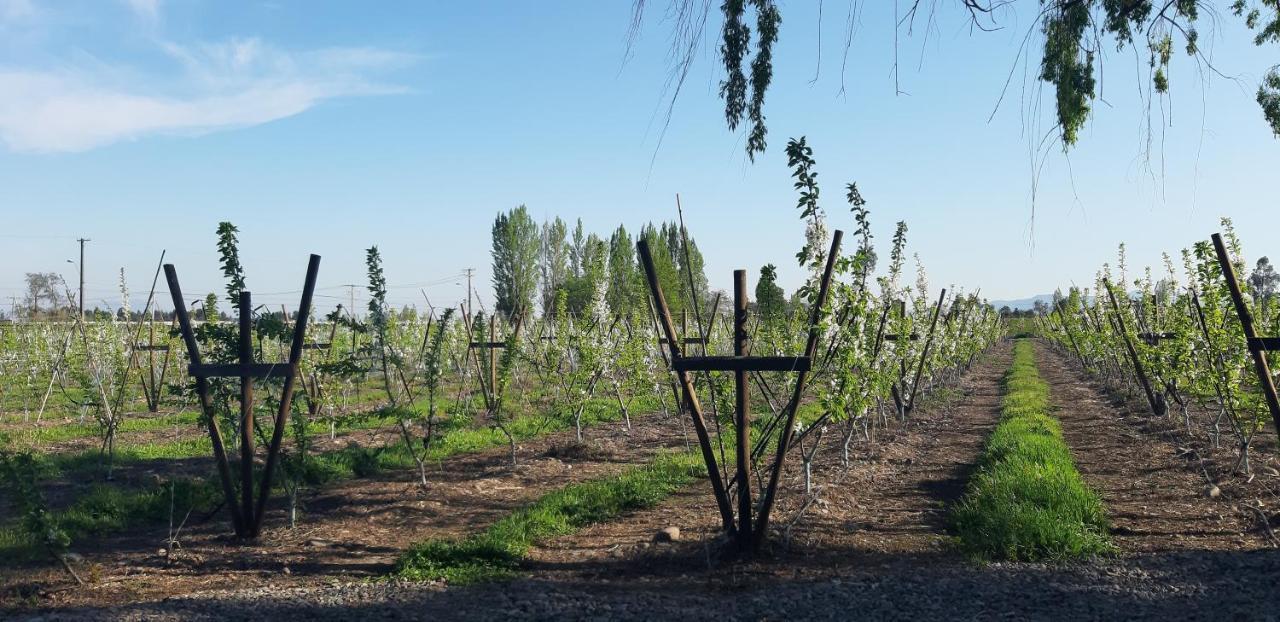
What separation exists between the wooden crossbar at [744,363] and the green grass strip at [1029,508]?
5.31ft

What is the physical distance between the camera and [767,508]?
18.6 feet

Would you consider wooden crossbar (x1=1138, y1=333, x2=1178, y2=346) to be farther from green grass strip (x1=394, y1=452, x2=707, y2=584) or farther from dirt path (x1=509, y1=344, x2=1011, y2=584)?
green grass strip (x1=394, y1=452, x2=707, y2=584)

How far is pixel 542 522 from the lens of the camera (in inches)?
270

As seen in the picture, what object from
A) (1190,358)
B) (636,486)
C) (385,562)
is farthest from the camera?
(1190,358)

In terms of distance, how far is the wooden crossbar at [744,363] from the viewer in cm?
→ 546

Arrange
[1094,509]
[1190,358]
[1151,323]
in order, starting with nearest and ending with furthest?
[1094,509] → [1190,358] → [1151,323]

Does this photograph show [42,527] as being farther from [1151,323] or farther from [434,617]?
[1151,323]

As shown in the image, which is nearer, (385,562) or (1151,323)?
(385,562)

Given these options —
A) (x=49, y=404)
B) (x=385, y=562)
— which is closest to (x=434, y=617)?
(x=385, y=562)

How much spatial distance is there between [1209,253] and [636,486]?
6000 millimetres

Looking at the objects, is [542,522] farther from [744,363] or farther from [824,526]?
[744,363]

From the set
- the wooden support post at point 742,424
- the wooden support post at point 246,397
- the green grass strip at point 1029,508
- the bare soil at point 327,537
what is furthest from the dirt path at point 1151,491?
the wooden support post at point 246,397

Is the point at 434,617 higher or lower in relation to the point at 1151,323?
lower

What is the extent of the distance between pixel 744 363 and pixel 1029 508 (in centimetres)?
244
